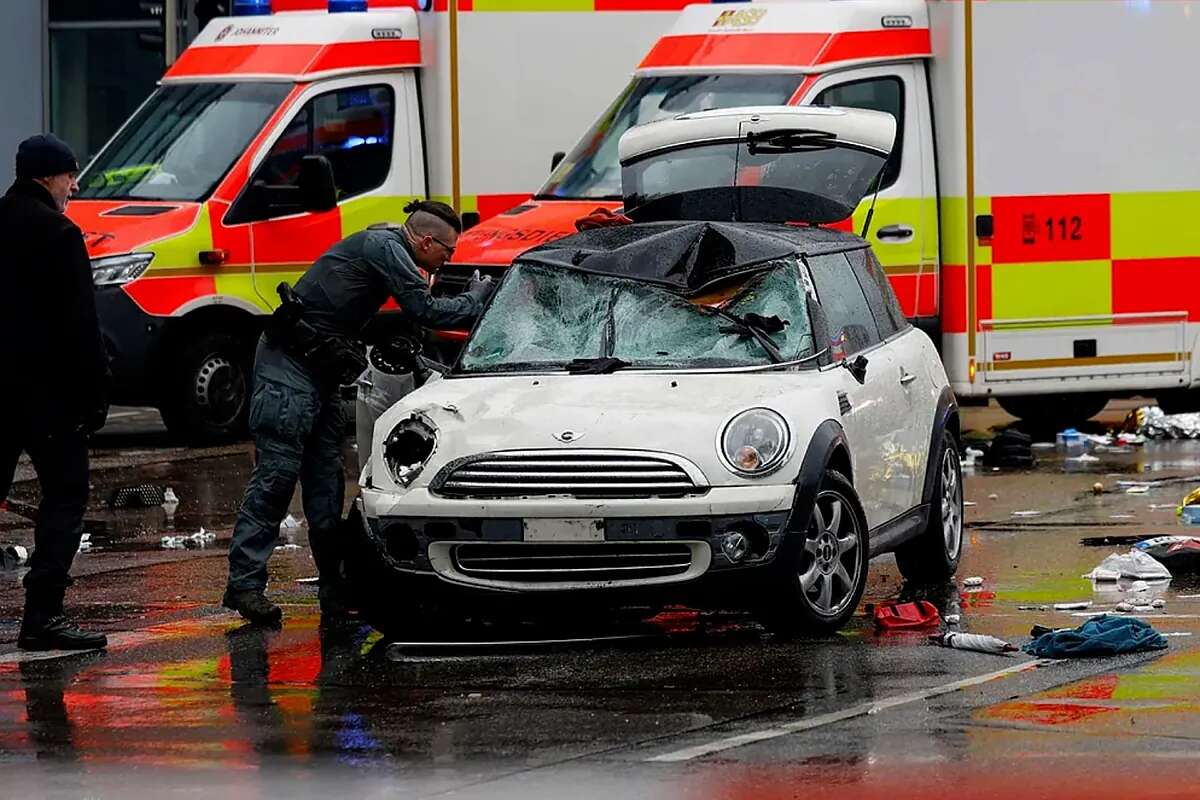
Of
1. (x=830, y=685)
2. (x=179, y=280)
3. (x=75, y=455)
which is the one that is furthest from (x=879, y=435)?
(x=179, y=280)

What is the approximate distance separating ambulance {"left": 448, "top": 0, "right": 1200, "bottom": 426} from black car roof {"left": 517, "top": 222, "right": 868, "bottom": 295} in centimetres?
531

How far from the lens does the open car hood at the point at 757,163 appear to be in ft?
37.2

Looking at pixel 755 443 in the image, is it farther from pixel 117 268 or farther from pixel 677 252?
pixel 117 268

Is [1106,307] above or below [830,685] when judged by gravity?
above

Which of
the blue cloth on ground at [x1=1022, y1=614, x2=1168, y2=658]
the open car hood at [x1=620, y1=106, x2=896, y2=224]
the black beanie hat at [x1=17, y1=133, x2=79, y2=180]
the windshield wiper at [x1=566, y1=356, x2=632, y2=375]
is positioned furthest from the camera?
the open car hood at [x1=620, y1=106, x2=896, y2=224]

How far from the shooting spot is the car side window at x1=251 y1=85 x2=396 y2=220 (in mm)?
16578

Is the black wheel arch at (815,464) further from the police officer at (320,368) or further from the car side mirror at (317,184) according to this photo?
the car side mirror at (317,184)

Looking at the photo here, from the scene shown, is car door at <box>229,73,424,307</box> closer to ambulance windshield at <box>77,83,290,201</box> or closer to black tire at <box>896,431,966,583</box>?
ambulance windshield at <box>77,83,290,201</box>

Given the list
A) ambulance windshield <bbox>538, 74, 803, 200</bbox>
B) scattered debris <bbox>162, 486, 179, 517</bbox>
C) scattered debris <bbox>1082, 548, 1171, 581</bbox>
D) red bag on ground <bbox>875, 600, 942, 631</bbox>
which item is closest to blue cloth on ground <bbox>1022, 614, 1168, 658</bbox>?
red bag on ground <bbox>875, 600, 942, 631</bbox>

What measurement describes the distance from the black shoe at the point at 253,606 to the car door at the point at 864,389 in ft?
7.03

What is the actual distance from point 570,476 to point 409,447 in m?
0.62

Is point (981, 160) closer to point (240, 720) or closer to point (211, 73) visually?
point (211, 73)

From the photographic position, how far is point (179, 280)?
637 inches

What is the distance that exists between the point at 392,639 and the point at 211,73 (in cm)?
862
